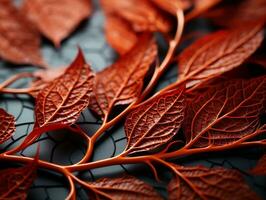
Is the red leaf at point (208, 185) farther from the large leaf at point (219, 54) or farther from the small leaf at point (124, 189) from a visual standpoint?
the large leaf at point (219, 54)

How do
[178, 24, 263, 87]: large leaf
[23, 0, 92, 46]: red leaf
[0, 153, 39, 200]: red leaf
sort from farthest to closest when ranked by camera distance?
[23, 0, 92, 46]: red leaf → [178, 24, 263, 87]: large leaf → [0, 153, 39, 200]: red leaf

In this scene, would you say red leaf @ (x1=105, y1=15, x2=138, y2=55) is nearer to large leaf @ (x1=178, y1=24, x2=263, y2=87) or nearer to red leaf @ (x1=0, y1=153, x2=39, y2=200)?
large leaf @ (x1=178, y1=24, x2=263, y2=87)

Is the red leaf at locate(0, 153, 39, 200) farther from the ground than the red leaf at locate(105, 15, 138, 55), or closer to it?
closer to it

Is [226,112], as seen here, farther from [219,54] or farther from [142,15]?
[142,15]

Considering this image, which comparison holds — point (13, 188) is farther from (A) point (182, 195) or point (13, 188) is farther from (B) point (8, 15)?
(B) point (8, 15)

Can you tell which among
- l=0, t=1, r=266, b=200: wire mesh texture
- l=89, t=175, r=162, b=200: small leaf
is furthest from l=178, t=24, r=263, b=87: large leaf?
l=89, t=175, r=162, b=200: small leaf

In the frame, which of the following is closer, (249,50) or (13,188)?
(13,188)

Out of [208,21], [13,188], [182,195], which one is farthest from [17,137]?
[208,21]

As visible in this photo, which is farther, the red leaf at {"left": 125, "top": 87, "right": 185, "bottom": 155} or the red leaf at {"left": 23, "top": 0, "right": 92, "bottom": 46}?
the red leaf at {"left": 23, "top": 0, "right": 92, "bottom": 46}
